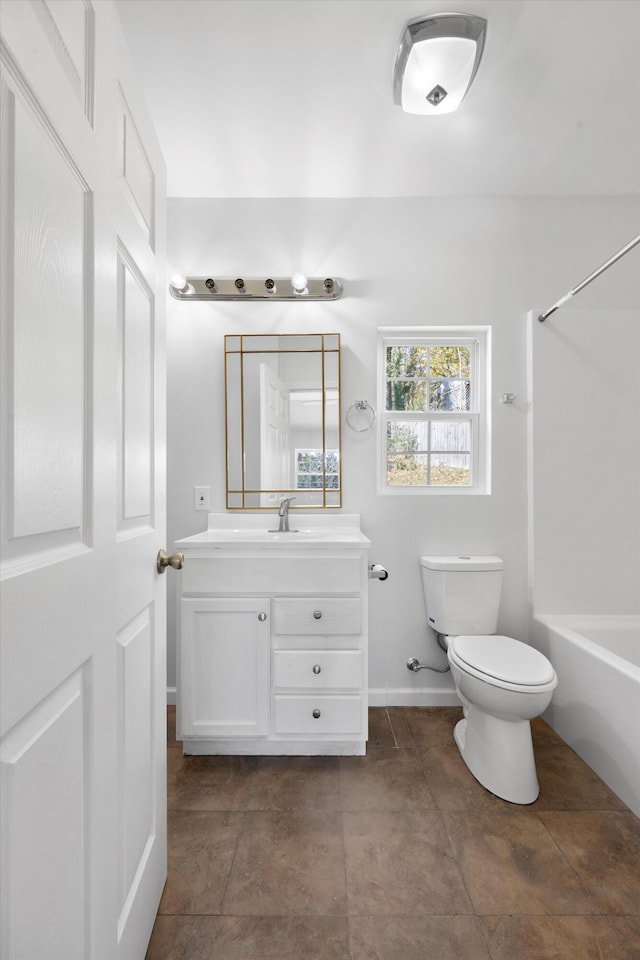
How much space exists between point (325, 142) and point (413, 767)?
2485mm

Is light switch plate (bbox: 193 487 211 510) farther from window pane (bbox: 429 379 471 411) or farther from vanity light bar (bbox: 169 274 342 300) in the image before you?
window pane (bbox: 429 379 471 411)

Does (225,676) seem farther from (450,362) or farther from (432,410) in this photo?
(450,362)

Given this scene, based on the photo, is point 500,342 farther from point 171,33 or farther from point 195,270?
point 171,33

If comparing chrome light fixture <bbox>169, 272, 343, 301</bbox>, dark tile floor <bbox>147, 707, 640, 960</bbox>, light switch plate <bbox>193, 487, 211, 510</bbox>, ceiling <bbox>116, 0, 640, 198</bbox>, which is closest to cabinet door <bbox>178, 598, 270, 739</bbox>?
dark tile floor <bbox>147, 707, 640, 960</bbox>

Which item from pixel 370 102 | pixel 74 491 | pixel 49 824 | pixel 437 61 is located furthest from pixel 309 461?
pixel 49 824

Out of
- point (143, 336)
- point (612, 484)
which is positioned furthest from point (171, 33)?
point (612, 484)

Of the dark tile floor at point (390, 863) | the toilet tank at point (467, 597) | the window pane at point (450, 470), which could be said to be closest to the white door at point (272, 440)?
the window pane at point (450, 470)

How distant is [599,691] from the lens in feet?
5.84

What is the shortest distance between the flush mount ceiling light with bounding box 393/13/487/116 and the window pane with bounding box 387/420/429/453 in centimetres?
127

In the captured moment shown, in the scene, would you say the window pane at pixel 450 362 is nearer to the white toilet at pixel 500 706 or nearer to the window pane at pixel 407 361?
the window pane at pixel 407 361

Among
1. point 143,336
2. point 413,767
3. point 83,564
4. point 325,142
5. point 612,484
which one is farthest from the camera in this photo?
point 612,484

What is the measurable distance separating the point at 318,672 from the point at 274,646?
194 millimetres

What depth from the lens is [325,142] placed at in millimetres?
1950

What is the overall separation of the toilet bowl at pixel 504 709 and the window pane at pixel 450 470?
893 mm
